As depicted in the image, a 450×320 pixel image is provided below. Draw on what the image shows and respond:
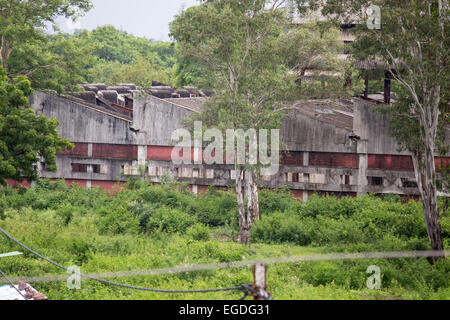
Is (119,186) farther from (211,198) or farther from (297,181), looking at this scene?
(297,181)

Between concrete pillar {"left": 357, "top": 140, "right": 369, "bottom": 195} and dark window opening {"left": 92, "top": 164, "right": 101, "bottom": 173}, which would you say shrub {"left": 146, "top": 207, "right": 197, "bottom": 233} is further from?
concrete pillar {"left": 357, "top": 140, "right": 369, "bottom": 195}

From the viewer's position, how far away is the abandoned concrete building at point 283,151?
2506 centimetres

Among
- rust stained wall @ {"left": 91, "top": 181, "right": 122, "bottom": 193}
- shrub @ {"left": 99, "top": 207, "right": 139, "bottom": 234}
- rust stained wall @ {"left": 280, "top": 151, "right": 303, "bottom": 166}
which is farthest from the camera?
rust stained wall @ {"left": 91, "top": 181, "right": 122, "bottom": 193}

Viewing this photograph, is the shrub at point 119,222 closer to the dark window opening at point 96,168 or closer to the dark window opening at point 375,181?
the dark window opening at point 96,168

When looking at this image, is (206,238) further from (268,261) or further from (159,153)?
(159,153)

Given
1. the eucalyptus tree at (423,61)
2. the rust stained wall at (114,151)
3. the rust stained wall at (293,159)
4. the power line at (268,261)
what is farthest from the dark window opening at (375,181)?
the rust stained wall at (114,151)

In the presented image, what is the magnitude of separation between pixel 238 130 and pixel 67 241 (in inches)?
269

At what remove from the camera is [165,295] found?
13070mm

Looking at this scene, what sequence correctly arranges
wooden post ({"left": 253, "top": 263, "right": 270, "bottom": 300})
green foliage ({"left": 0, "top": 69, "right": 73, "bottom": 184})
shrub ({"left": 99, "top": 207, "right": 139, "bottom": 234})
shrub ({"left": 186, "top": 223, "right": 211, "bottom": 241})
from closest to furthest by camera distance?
wooden post ({"left": 253, "top": 263, "right": 270, "bottom": 300})
green foliage ({"left": 0, "top": 69, "right": 73, "bottom": 184})
shrub ({"left": 186, "top": 223, "right": 211, "bottom": 241})
shrub ({"left": 99, "top": 207, "right": 139, "bottom": 234})

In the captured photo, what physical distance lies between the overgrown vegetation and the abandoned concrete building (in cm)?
117

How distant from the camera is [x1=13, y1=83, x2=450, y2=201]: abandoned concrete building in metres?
25.1

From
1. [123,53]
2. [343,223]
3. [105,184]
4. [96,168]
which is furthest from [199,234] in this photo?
[123,53]

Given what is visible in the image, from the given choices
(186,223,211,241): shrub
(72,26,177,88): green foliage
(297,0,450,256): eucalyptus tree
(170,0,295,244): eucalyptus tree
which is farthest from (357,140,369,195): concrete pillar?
(72,26,177,88): green foliage

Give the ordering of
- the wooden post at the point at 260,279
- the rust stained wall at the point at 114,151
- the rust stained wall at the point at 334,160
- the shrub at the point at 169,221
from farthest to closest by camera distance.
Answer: the rust stained wall at the point at 114,151 < the rust stained wall at the point at 334,160 < the shrub at the point at 169,221 < the wooden post at the point at 260,279
